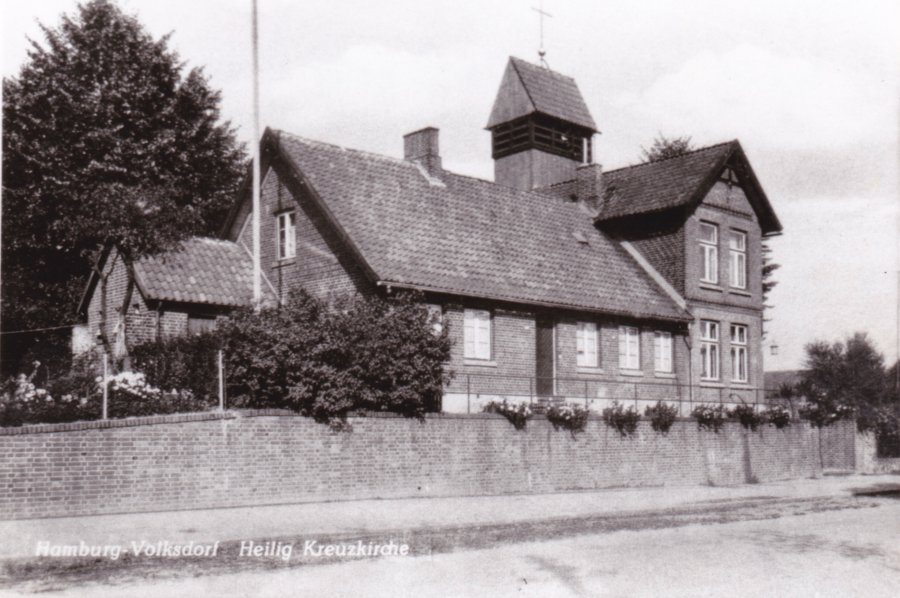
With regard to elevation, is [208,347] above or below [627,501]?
above

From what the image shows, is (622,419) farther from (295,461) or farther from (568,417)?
(295,461)

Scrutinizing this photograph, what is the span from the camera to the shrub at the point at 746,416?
2428 cm

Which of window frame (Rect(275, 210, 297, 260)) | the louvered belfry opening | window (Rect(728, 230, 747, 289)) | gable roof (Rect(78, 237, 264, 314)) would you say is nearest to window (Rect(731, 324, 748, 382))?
window (Rect(728, 230, 747, 289))

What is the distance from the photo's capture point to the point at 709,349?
29.1 metres

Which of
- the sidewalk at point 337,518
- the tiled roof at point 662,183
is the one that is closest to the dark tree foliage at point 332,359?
the sidewalk at point 337,518

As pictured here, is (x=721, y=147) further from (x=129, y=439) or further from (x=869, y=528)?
(x=129, y=439)

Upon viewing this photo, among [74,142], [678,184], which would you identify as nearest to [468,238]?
[678,184]

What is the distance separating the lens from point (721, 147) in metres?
29.5

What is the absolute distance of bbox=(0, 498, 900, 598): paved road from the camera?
8219mm

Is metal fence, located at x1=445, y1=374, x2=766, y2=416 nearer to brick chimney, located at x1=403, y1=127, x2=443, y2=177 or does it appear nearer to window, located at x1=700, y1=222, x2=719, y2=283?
window, located at x1=700, y1=222, x2=719, y2=283

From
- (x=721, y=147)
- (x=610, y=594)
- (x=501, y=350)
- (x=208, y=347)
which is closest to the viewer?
(x=610, y=594)

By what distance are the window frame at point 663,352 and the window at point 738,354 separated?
3.29 metres

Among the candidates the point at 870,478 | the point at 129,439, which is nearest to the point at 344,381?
the point at 129,439

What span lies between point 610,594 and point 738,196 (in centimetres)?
2478
